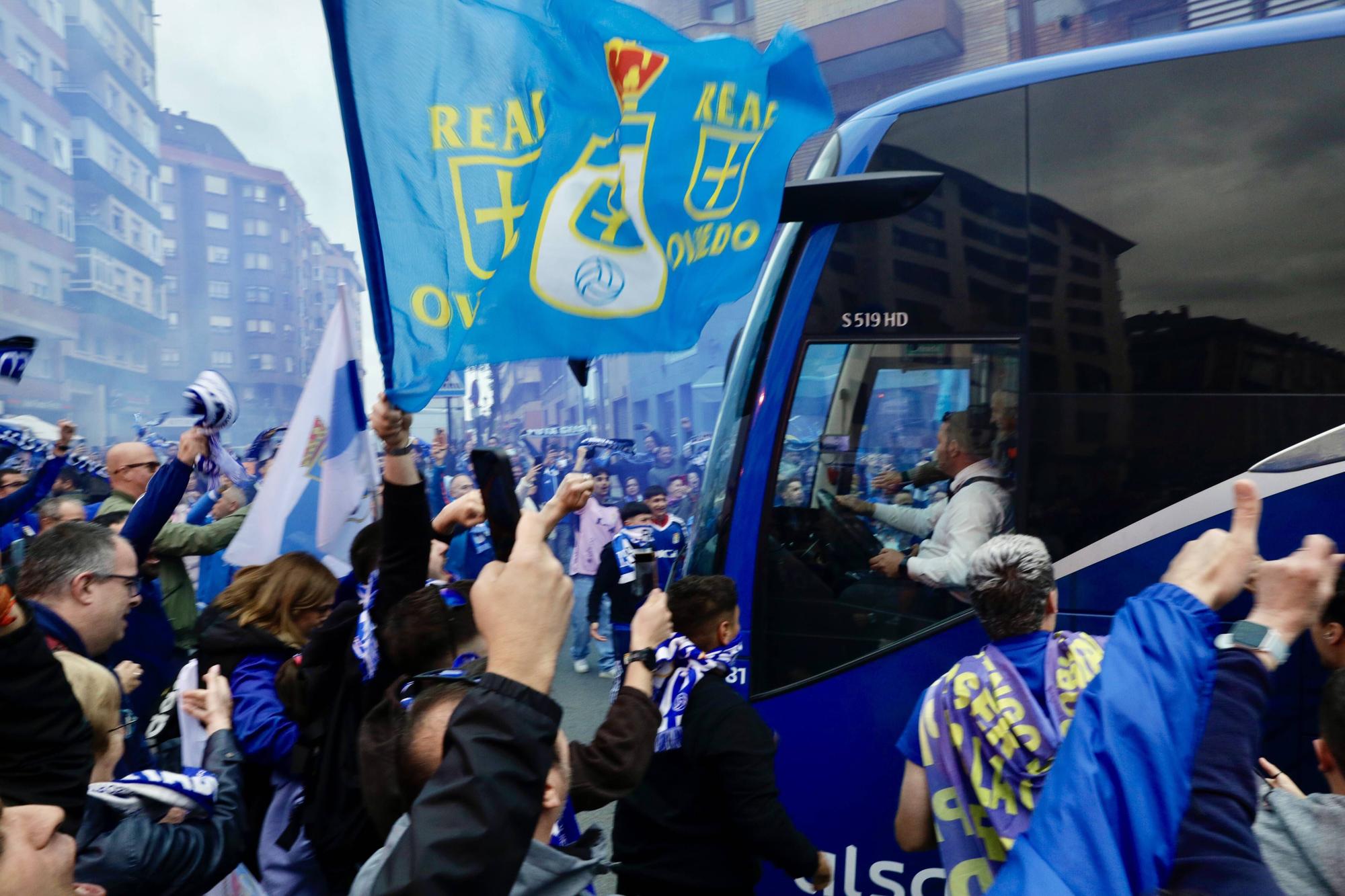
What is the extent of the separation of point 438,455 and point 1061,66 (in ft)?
29.2

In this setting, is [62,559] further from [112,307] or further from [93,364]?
[112,307]

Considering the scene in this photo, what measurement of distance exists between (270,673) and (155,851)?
927 millimetres

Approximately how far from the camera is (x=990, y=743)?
2.34 meters

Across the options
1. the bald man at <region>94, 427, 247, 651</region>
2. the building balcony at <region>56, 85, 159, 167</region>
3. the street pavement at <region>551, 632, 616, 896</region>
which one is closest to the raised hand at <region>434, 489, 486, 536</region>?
the bald man at <region>94, 427, 247, 651</region>

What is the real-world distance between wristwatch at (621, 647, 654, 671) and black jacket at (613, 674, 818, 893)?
38cm

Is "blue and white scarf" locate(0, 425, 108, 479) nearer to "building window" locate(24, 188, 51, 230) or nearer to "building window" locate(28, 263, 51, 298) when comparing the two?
"building window" locate(24, 188, 51, 230)

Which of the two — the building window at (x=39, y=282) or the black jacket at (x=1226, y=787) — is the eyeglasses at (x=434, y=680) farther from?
the building window at (x=39, y=282)

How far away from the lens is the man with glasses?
2.54 metres

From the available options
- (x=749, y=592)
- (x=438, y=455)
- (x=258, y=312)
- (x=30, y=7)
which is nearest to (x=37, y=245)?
(x=30, y=7)

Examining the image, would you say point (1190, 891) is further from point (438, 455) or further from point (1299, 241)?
point (438, 455)

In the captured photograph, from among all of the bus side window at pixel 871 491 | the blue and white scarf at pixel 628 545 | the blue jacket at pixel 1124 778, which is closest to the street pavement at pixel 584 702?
the blue and white scarf at pixel 628 545

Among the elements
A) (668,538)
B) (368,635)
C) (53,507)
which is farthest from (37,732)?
(668,538)

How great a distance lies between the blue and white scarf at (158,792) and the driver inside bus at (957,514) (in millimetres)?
2285

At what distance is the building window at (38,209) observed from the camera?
3722 centimetres
